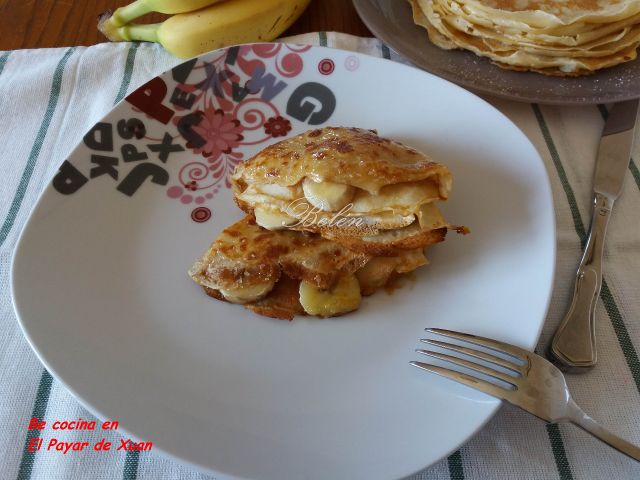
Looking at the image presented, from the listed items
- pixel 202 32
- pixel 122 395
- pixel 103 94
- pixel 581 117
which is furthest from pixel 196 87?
pixel 581 117

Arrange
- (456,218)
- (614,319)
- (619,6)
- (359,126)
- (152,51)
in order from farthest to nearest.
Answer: (152,51) → (619,6) → (359,126) → (456,218) → (614,319)

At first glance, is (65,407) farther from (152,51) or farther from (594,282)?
(152,51)

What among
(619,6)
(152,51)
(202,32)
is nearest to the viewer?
(619,6)

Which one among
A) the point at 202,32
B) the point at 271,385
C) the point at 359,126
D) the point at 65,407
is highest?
the point at 202,32

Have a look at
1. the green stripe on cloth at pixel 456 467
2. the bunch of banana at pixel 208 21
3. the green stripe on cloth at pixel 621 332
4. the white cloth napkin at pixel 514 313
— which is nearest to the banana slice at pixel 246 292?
the white cloth napkin at pixel 514 313

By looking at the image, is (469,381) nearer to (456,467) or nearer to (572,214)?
(456,467)

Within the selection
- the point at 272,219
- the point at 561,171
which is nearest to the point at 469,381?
the point at 272,219
